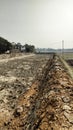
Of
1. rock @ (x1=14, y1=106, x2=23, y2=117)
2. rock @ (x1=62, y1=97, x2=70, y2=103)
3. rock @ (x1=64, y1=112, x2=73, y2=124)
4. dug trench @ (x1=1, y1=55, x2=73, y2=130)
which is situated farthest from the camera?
rock @ (x1=14, y1=106, x2=23, y2=117)

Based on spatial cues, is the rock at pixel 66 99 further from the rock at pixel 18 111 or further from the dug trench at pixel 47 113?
the rock at pixel 18 111

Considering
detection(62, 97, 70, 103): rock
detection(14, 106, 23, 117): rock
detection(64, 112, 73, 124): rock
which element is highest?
detection(62, 97, 70, 103): rock

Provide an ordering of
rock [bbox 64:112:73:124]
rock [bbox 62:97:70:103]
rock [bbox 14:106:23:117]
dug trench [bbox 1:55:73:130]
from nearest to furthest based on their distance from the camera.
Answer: dug trench [bbox 1:55:73:130] → rock [bbox 64:112:73:124] → rock [bbox 62:97:70:103] → rock [bbox 14:106:23:117]

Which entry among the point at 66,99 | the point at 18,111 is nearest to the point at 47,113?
the point at 66,99

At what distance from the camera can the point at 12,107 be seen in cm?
1085

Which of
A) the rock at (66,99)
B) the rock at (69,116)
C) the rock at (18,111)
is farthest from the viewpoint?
the rock at (18,111)

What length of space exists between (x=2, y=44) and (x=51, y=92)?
5738 cm

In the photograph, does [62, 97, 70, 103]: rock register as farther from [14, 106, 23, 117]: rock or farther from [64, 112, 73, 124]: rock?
[14, 106, 23, 117]: rock

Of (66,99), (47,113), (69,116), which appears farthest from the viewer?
(66,99)

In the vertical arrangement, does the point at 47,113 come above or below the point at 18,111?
above

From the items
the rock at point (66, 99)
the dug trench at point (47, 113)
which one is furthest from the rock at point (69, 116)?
the rock at point (66, 99)

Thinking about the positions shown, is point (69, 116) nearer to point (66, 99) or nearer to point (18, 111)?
point (66, 99)

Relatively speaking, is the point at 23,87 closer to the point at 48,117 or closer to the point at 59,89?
the point at 59,89

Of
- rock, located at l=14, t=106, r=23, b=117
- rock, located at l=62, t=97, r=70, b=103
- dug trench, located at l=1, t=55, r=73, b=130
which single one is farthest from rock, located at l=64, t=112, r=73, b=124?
rock, located at l=14, t=106, r=23, b=117
